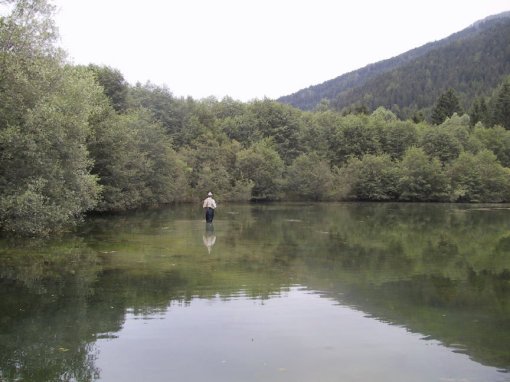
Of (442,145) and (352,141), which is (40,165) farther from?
(442,145)

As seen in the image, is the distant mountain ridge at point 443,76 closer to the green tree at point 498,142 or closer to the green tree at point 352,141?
the green tree at point 498,142

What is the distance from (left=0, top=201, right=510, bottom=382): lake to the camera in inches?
304

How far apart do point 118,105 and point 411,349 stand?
50313mm

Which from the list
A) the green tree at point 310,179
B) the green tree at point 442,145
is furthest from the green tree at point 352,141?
the green tree at point 310,179

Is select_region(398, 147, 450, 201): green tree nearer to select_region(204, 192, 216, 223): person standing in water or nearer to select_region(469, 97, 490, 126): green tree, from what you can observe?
select_region(469, 97, 490, 126): green tree

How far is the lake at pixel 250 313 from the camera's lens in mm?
7727

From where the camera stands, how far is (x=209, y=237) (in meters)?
23.8

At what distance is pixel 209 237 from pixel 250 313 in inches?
520

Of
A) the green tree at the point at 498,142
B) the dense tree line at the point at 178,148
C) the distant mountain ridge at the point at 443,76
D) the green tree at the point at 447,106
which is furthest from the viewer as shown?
the distant mountain ridge at the point at 443,76

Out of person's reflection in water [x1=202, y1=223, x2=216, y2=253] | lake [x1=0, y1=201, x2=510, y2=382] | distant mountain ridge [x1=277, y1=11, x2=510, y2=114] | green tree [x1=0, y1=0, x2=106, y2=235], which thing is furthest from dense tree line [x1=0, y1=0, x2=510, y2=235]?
distant mountain ridge [x1=277, y1=11, x2=510, y2=114]

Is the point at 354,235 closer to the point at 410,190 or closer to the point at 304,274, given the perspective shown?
the point at 304,274

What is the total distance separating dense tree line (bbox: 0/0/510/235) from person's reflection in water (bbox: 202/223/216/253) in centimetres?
603

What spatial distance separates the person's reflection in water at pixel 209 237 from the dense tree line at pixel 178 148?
6.03m

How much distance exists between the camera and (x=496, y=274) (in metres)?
15.6
